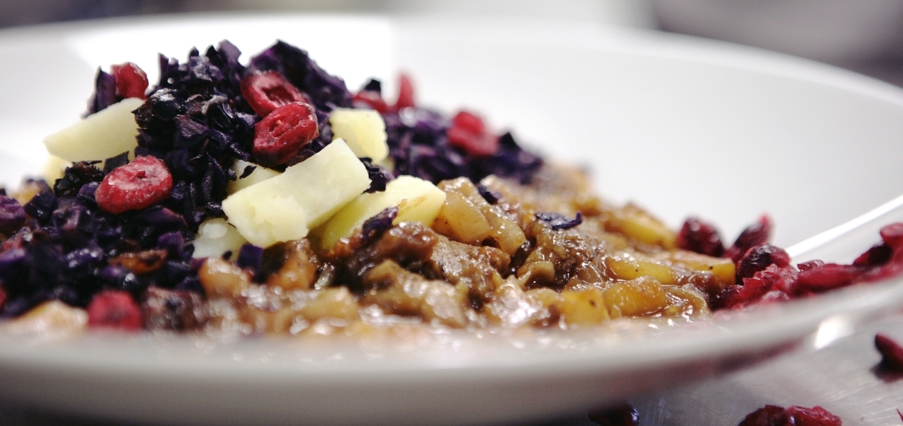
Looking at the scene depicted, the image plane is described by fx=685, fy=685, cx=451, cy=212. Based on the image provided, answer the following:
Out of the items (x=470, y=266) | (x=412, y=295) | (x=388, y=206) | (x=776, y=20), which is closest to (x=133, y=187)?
(x=388, y=206)

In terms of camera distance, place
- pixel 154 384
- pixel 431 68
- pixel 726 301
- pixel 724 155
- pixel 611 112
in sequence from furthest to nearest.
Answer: pixel 431 68
pixel 611 112
pixel 724 155
pixel 726 301
pixel 154 384

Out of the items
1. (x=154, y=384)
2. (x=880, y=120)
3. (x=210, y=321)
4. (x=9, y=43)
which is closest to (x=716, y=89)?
(x=880, y=120)

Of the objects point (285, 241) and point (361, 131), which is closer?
Result: point (285, 241)

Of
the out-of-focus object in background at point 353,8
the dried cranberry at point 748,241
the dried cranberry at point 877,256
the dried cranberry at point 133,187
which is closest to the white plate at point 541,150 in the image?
the dried cranberry at point 748,241

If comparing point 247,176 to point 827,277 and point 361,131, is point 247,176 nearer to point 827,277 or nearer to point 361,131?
point 361,131

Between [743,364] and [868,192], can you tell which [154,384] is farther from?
[868,192]

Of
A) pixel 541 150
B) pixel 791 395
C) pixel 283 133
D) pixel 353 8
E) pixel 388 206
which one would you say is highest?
pixel 353 8
